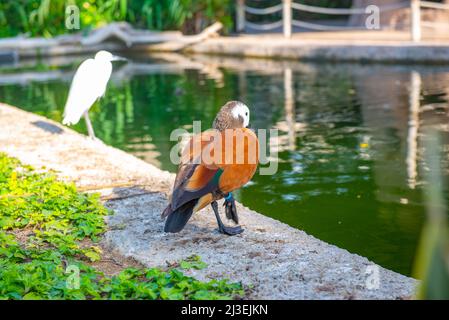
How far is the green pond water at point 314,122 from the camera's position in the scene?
5297 mm

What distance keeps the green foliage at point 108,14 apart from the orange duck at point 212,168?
14344 millimetres

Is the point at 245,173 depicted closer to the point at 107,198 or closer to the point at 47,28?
the point at 107,198

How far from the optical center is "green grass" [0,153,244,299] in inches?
124

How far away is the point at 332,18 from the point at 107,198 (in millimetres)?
16928

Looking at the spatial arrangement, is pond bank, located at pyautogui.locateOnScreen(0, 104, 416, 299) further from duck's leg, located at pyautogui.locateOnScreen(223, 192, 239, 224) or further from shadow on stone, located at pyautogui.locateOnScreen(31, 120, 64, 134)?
shadow on stone, located at pyautogui.locateOnScreen(31, 120, 64, 134)

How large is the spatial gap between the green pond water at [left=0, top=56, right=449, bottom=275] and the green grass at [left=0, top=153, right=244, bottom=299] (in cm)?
144

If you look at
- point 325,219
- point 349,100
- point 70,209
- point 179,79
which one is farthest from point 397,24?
point 70,209

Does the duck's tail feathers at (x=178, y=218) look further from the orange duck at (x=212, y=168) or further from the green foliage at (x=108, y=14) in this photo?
the green foliage at (x=108, y=14)

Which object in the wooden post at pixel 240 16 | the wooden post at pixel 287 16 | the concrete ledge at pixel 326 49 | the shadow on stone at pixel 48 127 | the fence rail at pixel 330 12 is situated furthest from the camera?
the wooden post at pixel 240 16

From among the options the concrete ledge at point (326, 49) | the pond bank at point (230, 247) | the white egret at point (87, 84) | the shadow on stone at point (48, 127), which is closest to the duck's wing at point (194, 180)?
the pond bank at point (230, 247)

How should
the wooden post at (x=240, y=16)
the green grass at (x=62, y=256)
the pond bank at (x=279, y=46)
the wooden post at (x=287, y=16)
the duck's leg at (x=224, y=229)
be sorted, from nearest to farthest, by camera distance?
the green grass at (x=62, y=256)
the duck's leg at (x=224, y=229)
the pond bank at (x=279, y=46)
the wooden post at (x=287, y=16)
the wooden post at (x=240, y=16)

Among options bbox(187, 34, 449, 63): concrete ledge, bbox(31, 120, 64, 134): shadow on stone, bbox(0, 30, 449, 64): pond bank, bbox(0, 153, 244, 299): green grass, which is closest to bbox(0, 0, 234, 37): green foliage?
bbox(0, 30, 449, 64): pond bank

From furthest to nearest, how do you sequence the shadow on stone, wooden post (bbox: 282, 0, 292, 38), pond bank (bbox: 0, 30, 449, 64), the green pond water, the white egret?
wooden post (bbox: 282, 0, 292, 38)
pond bank (bbox: 0, 30, 449, 64)
the shadow on stone
the white egret
the green pond water

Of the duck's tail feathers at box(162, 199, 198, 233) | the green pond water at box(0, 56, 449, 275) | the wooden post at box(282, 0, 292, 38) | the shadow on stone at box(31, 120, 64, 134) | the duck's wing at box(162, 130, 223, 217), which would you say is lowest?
the green pond water at box(0, 56, 449, 275)
